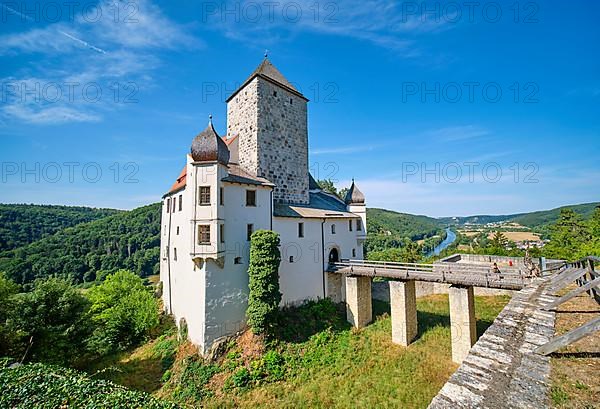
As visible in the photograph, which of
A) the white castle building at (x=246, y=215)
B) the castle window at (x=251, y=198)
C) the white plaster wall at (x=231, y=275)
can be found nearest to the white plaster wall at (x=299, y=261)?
the white castle building at (x=246, y=215)

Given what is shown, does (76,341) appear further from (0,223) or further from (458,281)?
(0,223)

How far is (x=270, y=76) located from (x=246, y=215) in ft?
36.3

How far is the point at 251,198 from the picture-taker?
17.0 metres

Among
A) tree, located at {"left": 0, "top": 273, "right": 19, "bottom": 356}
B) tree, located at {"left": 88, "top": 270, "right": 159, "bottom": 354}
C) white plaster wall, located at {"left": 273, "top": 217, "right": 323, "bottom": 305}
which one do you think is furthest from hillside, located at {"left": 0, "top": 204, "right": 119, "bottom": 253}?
white plaster wall, located at {"left": 273, "top": 217, "right": 323, "bottom": 305}

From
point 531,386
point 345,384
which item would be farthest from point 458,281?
Result: point 531,386

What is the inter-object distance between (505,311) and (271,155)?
16.9m

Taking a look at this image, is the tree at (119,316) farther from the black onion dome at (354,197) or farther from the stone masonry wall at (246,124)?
the black onion dome at (354,197)

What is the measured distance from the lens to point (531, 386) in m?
2.84

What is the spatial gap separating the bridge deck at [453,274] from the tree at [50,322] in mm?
16115

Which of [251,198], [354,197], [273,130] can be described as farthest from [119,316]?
[354,197]

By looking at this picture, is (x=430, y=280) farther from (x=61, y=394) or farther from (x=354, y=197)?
(x=61, y=394)

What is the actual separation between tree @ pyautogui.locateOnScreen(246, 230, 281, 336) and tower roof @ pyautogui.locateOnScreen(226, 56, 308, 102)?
11387 millimetres

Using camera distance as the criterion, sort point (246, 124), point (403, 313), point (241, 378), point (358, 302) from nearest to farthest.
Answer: point (241, 378), point (403, 313), point (358, 302), point (246, 124)

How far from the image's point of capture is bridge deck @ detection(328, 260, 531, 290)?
520 inches
